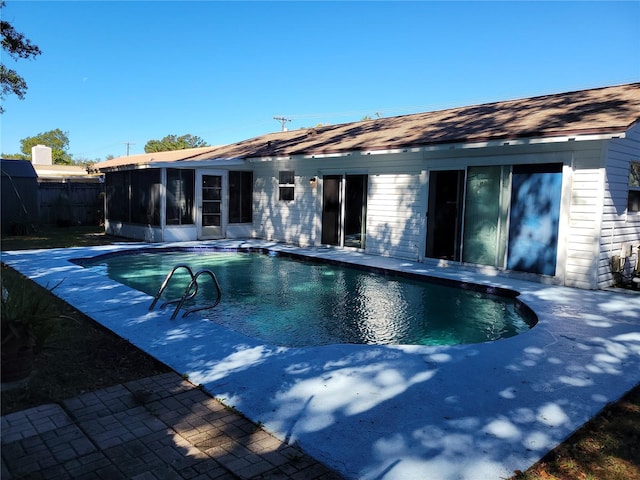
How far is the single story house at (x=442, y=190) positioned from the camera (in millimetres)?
7855

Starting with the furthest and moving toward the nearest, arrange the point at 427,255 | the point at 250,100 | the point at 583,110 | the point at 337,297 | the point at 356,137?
the point at 250,100 → the point at 356,137 → the point at 427,255 → the point at 583,110 → the point at 337,297

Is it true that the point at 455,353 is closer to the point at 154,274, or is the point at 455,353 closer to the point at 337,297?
the point at 337,297

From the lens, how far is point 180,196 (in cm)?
1347

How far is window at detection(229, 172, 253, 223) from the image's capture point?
1470 centimetres

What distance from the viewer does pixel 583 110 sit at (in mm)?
8305

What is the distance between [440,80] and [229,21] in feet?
54.9

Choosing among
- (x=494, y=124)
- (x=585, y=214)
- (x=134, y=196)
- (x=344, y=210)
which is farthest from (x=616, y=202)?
(x=134, y=196)

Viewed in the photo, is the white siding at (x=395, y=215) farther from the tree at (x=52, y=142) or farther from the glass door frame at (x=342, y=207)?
the tree at (x=52, y=142)

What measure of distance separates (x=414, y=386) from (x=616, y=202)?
644 cm

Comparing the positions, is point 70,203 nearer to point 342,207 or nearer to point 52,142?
point 342,207

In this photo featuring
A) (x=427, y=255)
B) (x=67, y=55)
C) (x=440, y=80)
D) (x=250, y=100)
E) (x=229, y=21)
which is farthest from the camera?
(x=250, y=100)

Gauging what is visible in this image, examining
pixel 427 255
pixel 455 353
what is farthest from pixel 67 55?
pixel 455 353

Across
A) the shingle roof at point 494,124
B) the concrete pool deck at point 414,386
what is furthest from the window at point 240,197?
the concrete pool deck at point 414,386

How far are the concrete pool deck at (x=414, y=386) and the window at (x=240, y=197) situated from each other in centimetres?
885
